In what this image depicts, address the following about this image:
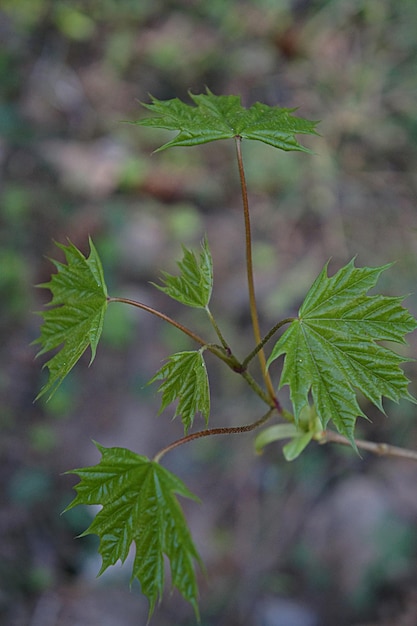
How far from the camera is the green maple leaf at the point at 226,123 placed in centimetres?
98

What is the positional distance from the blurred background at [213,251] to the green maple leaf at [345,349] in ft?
3.65

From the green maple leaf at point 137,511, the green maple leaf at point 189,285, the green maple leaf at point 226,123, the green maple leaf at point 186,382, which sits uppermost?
the green maple leaf at point 226,123

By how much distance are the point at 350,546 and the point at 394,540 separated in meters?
0.22

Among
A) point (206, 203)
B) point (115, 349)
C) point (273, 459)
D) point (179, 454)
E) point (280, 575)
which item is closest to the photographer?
point (280, 575)

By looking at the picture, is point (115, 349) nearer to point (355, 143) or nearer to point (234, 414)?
point (234, 414)

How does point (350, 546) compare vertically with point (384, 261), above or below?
below

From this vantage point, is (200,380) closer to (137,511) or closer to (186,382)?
(186,382)

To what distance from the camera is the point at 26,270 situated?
399cm

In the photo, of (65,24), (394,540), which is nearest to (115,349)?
(394,540)

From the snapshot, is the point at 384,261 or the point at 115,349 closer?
the point at 384,261

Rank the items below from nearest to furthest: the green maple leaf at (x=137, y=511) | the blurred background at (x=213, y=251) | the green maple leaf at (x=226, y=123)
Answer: the green maple leaf at (x=137, y=511), the green maple leaf at (x=226, y=123), the blurred background at (x=213, y=251)

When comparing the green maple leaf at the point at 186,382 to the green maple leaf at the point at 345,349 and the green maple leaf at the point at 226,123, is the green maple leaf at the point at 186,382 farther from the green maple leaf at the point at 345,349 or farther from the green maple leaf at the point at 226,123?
the green maple leaf at the point at 226,123

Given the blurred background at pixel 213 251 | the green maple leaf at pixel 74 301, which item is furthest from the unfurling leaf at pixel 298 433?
the blurred background at pixel 213 251

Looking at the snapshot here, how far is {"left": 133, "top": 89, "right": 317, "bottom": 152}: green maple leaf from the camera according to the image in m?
0.98
